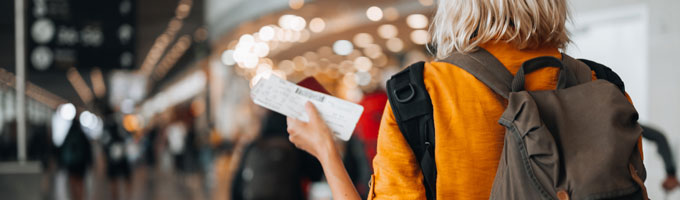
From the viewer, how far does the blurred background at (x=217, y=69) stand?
4203 millimetres

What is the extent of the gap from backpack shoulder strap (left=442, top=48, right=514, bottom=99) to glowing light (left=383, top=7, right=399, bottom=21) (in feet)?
39.5

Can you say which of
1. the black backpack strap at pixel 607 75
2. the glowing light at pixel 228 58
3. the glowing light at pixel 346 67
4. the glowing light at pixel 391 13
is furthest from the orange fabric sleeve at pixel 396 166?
the glowing light at pixel 346 67

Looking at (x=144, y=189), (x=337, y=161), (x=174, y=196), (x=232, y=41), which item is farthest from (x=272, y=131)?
(x=232, y=41)

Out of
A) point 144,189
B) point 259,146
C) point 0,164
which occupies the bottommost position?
point 144,189

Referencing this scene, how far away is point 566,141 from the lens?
3.60 ft

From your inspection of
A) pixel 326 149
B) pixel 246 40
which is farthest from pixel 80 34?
pixel 246 40

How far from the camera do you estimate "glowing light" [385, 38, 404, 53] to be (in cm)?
1759

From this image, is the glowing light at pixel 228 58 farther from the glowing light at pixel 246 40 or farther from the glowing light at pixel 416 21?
the glowing light at pixel 416 21

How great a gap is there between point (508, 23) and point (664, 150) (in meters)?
2.47

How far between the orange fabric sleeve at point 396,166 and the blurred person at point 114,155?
933 centimetres

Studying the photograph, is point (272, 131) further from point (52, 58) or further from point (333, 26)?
point (333, 26)

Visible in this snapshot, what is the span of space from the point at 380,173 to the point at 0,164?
4664mm

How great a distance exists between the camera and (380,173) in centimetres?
138

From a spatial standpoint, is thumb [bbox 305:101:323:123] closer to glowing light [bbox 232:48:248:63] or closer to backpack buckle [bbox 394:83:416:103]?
backpack buckle [bbox 394:83:416:103]
